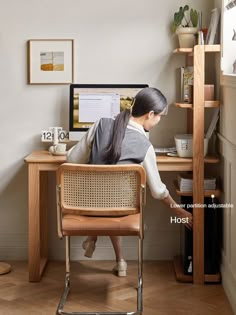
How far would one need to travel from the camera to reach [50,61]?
14.4 feet

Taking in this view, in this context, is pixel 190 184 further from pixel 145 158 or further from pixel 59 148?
pixel 59 148

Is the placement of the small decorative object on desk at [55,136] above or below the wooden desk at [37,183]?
above

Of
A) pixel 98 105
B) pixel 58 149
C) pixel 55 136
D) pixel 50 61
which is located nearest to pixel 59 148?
pixel 58 149

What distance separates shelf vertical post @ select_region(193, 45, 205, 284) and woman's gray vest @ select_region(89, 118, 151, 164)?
51 centimetres

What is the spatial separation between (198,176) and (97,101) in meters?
0.84

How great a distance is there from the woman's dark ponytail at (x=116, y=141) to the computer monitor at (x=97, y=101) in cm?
66

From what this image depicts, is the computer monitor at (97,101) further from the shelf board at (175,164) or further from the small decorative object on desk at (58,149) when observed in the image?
the shelf board at (175,164)

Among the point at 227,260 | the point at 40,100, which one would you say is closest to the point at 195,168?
the point at 227,260

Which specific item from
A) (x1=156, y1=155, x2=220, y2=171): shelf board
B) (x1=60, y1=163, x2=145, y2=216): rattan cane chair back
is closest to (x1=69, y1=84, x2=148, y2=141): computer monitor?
(x1=156, y1=155, x2=220, y2=171): shelf board

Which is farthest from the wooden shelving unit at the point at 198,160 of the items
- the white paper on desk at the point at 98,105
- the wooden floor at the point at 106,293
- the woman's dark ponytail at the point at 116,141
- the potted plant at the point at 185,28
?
the woman's dark ponytail at the point at 116,141

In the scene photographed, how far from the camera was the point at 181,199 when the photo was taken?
163 inches

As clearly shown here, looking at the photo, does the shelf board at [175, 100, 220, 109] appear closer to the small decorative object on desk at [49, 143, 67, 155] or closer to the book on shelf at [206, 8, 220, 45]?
the book on shelf at [206, 8, 220, 45]

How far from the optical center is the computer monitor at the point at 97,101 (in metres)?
4.29

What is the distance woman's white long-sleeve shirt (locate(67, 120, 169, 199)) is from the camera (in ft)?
11.8
